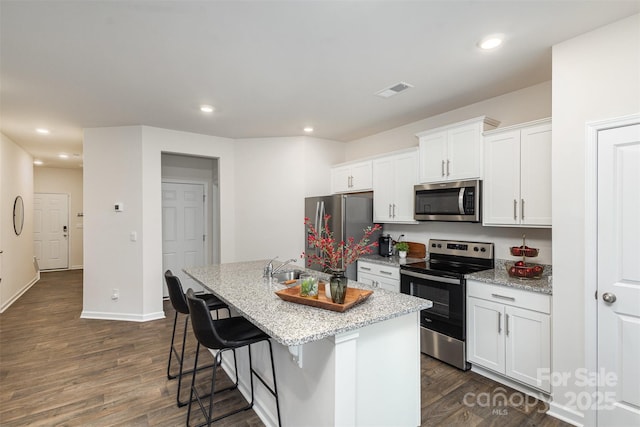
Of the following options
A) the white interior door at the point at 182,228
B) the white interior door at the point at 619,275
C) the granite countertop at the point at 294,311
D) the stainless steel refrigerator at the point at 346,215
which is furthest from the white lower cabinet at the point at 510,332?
the white interior door at the point at 182,228

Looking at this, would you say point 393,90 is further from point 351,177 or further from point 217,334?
point 217,334

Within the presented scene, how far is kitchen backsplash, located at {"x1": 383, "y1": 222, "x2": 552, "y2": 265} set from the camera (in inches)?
110

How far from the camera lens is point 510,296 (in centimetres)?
244

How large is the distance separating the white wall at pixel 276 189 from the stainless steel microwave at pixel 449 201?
1765 millimetres

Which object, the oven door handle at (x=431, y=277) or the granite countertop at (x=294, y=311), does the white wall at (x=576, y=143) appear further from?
the granite countertop at (x=294, y=311)

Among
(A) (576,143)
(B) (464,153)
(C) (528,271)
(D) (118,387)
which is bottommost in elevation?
(D) (118,387)

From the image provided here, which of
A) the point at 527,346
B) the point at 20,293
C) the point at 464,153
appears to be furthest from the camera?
the point at 20,293

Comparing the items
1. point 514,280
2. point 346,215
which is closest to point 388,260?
point 346,215

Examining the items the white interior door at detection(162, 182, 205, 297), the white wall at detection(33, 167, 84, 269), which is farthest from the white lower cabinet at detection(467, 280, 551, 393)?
the white wall at detection(33, 167, 84, 269)

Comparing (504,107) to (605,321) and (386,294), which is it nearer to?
(605,321)

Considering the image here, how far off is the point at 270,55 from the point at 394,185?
2.16m

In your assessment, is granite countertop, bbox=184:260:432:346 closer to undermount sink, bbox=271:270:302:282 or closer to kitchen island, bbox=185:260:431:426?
kitchen island, bbox=185:260:431:426

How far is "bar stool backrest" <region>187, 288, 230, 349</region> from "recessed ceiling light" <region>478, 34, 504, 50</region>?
8.03ft

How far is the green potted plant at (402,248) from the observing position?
3.73 m
